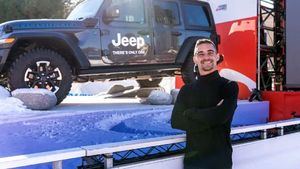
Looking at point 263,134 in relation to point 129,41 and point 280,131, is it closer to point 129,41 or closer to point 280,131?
point 280,131

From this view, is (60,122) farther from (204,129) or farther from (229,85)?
(229,85)

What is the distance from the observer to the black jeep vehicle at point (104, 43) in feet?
12.8

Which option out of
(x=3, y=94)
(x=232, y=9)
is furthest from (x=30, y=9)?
(x=3, y=94)

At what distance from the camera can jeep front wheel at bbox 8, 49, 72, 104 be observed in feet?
12.4

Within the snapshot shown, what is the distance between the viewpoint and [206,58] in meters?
2.43

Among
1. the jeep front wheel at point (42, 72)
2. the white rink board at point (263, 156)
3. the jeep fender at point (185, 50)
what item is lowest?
the white rink board at point (263, 156)

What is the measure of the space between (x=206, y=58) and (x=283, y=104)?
314 centimetres

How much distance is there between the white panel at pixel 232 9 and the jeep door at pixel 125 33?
1.76m

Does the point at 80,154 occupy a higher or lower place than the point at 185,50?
lower

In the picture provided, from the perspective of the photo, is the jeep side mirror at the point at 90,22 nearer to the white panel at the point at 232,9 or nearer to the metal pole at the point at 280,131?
the metal pole at the point at 280,131

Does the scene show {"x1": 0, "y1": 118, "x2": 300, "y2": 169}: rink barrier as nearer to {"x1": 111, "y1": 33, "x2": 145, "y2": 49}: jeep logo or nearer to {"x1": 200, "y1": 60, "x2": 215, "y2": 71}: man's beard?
{"x1": 200, "y1": 60, "x2": 215, "y2": 71}: man's beard

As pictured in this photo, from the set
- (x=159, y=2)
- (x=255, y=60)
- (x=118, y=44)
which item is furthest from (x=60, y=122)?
(x=255, y=60)

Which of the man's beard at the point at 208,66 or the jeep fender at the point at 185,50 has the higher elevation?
Answer: the jeep fender at the point at 185,50

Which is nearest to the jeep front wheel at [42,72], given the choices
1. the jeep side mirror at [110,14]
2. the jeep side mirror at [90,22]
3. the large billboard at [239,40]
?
the jeep side mirror at [90,22]
